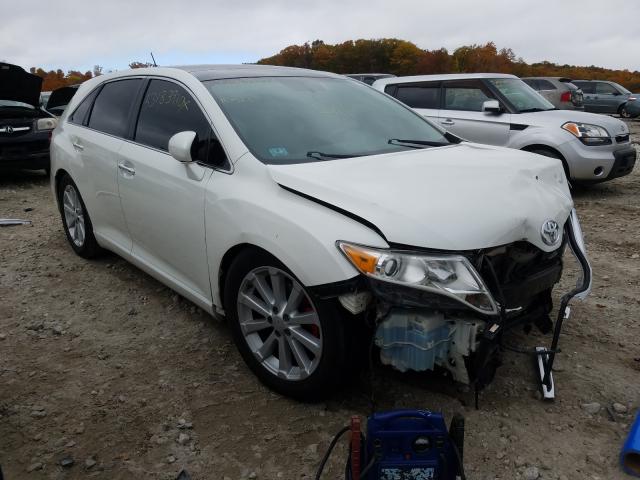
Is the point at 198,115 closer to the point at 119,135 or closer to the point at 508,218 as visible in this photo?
the point at 119,135

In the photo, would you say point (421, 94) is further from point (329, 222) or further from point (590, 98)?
point (590, 98)

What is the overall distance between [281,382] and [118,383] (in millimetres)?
933

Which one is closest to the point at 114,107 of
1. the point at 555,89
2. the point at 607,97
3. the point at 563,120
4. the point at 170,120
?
the point at 170,120

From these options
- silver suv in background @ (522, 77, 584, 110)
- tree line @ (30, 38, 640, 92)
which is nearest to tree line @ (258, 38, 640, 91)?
tree line @ (30, 38, 640, 92)

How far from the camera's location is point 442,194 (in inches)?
96.6

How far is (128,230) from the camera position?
12.5 ft

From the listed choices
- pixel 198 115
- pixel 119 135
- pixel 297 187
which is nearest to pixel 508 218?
pixel 297 187

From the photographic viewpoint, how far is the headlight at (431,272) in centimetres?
221

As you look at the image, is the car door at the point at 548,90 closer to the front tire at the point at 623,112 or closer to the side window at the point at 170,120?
the front tire at the point at 623,112

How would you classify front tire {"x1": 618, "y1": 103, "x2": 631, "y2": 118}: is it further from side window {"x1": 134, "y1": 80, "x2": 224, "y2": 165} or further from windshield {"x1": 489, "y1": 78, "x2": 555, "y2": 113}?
side window {"x1": 134, "y1": 80, "x2": 224, "y2": 165}

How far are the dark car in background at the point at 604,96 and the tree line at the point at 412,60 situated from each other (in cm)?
2916

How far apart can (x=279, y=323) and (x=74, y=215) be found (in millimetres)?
2871

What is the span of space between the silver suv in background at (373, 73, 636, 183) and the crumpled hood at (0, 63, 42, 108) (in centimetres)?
552

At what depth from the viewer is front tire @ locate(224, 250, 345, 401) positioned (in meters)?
2.46
